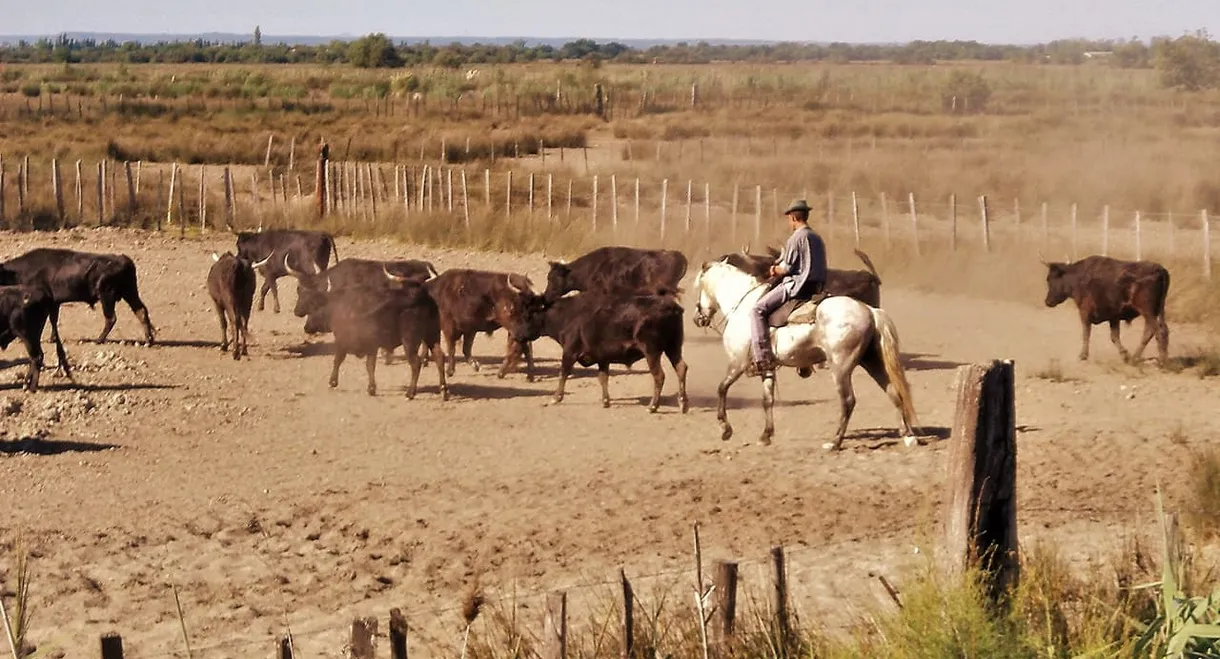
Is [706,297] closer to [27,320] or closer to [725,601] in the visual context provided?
[27,320]

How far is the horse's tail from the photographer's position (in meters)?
13.9

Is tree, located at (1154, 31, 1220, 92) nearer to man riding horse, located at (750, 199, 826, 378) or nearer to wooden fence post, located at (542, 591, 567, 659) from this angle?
man riding horse, located at (750, 199, 826, 378)

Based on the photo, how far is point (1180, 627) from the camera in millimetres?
5590

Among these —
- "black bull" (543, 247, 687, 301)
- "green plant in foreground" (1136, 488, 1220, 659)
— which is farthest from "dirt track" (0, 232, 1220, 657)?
"green plant in foreground" (1136, 488, 1220, 659)

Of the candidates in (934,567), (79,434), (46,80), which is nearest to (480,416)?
(79,434)

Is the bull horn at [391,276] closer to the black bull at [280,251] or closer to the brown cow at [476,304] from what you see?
the brown cow at [476,304]

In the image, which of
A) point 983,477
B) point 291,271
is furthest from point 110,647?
point 291,271

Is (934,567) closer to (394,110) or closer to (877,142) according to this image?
(877,142)

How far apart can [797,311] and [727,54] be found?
143 metres

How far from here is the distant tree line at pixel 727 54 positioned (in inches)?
2245

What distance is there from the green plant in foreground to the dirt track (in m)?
3.19

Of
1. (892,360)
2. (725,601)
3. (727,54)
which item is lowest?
(892,360)

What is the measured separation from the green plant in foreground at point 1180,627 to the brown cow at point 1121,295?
13568 millimetres

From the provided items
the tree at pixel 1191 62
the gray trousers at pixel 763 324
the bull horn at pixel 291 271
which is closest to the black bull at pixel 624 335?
the gray trousers at pixel 763 324
